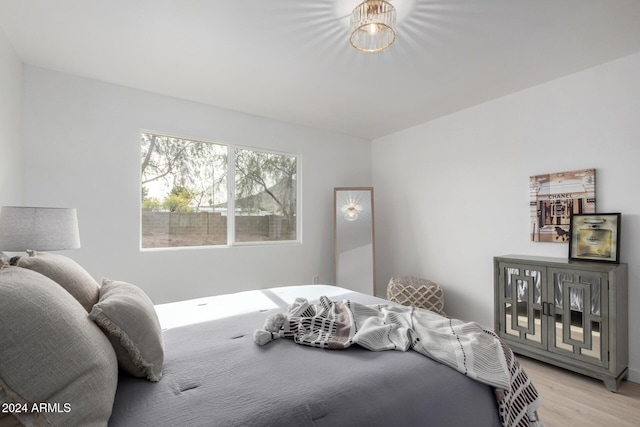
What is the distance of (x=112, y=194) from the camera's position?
9.71 feet

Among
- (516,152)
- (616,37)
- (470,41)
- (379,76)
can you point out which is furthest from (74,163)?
(616,37)

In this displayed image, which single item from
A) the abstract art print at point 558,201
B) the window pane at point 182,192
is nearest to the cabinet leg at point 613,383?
the abstract art print at point 558,201

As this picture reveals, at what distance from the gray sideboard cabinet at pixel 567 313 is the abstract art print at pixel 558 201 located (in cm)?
28

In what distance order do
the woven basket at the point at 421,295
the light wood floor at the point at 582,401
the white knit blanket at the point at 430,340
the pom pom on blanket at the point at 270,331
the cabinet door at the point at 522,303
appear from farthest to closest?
the woven basket at the point at 421,295
the cabinet door at the point at 522,303
the light wood floor at the point at 582,401
the pom pom on blanket at the point at 270,331
the white knit blanket at the point at 430,340

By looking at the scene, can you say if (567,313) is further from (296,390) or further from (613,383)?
(296,390)

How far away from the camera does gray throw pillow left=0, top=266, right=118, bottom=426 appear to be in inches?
27.7

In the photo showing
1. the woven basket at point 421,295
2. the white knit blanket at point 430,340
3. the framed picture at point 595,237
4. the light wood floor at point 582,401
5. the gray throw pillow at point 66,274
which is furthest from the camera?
the woven basket at point 421,295

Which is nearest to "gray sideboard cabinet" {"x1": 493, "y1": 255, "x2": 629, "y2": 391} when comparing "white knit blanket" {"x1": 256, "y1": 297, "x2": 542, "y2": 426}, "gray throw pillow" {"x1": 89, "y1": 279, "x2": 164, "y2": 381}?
"white knit blanket" {"x1": 256, "y1": 297, "x2": 542, "y2": 426}

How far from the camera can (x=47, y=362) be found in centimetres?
76

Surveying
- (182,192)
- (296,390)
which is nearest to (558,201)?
(296,390)

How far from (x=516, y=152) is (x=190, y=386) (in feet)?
11.3

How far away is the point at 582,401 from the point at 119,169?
4247 millimetres

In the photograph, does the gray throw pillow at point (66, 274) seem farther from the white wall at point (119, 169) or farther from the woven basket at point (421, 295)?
the woven basket at point (421, 295)

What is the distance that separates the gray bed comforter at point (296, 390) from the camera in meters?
0.94
